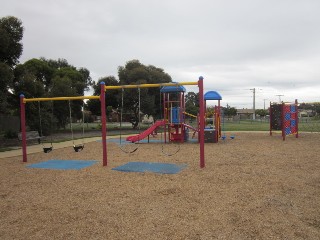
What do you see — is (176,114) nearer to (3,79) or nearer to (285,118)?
(285,118)

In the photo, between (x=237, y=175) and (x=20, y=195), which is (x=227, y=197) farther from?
(x=20, y=195)

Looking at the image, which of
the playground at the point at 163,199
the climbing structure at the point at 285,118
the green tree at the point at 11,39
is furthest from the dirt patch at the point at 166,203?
the green tree at the point at 11,39

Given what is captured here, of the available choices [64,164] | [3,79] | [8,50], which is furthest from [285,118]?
[8,50]

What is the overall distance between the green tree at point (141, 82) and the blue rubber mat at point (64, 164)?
1684cm

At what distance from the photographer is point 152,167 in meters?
8.07

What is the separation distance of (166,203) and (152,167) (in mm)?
3259

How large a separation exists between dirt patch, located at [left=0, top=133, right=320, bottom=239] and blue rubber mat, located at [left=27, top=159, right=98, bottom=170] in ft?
1.93

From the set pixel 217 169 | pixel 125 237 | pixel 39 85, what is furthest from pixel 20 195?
pixel 39 85

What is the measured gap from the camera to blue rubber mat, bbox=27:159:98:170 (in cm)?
845

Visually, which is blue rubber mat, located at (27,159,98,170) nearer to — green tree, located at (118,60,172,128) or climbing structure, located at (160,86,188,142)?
climbing structure, located at (160,86,188,142)

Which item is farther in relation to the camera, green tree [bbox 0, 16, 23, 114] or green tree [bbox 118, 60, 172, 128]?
green tree [bbox 118, 60, 172, 128]

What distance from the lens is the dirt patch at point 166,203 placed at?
371 centimetres

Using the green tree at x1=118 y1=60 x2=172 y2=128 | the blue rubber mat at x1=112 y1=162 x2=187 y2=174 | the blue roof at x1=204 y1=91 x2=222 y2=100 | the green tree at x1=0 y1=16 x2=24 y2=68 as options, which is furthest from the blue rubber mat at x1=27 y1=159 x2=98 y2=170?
the green tree at x1=118 y1=60 x2=172 y2=128

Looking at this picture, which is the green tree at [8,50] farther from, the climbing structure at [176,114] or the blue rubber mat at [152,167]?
the blue rubber mat at [152,167]
